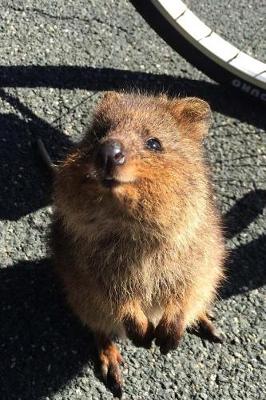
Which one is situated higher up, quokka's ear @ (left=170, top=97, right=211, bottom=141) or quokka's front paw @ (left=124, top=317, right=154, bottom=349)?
quokka's ear @ (left=170, top=97, right=211, bottom=141)

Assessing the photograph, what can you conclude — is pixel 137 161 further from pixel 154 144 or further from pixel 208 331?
pixel 208 331

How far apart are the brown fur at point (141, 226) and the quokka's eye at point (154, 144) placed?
23mm

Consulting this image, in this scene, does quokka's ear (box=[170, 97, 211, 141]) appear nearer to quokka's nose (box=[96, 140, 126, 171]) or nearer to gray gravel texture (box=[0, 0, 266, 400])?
quokka's nose (box=[96, 140, 126, 171])

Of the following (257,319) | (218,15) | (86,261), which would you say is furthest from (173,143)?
(218,15)

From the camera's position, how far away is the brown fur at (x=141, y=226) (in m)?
2.30

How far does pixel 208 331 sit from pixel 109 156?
149 cm

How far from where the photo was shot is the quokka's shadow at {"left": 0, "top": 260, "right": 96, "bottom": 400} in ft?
9.91

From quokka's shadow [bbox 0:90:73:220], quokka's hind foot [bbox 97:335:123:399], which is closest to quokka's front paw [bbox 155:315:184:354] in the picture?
quokka's hind foot [bbox 97:335:123:399]

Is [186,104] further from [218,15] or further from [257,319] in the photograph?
[218,15]

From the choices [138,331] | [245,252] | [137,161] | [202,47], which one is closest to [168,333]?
[138,331]

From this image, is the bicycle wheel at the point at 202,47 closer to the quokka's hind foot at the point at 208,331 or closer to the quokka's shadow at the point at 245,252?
the quokka's shadow at the point at 245,252

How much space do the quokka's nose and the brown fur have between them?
3 centimetres

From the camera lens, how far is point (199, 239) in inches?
108

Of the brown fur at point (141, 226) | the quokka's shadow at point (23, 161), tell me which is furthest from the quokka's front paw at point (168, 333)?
the quokka's shadow at point (23, 161)
